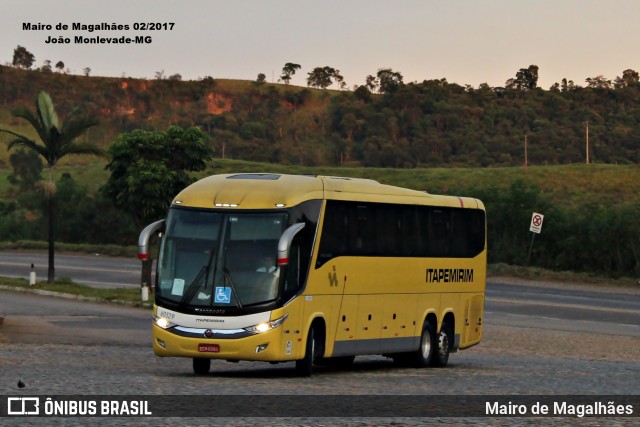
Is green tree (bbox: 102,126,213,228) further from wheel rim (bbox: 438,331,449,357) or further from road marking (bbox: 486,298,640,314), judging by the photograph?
wheel rim (bbox: 438,331,449,357)

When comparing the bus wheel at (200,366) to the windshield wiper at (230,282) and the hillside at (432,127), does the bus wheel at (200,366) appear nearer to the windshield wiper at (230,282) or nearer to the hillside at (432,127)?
the windshield wiper at (230,282)

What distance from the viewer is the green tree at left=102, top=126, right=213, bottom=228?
5088 cm

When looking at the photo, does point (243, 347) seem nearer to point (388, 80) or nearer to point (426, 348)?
point (426, 348)

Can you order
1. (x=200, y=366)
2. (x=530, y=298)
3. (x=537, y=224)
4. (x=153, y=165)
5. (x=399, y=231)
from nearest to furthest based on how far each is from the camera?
(x=200, y=366) → (x=399, y=231) → (x=153, y=165) → (x=530, y=298) → (x=537, y=224)

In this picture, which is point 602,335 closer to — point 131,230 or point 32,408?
point 32,408

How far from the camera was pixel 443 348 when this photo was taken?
25891mm

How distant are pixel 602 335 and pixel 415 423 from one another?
25913 mm

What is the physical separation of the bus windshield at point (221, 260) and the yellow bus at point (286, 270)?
A: 2 cm

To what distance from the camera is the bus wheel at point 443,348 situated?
25531 mm

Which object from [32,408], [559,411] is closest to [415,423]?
[559,411]

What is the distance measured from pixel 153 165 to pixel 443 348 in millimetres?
27440

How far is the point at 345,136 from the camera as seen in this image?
179 meters

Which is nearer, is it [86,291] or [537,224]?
[86,291]

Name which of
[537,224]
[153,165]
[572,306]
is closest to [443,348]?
[572,306]
